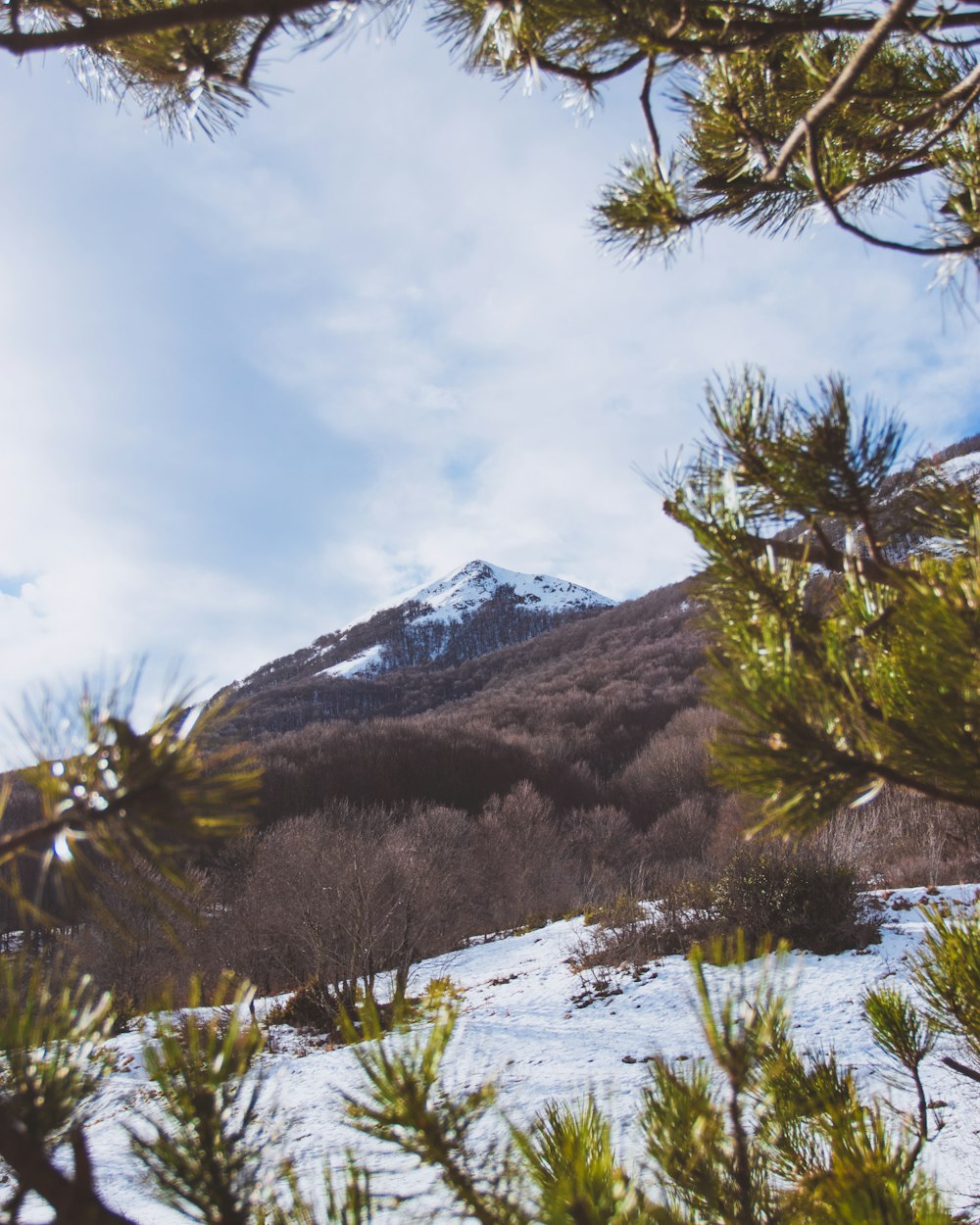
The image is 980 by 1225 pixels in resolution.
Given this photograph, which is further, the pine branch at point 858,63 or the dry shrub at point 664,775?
the dry shrub at point 664,775

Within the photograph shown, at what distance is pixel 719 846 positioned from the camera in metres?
20.3

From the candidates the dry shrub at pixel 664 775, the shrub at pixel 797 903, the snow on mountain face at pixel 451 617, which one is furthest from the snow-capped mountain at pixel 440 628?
the shrub at pixel 797 903

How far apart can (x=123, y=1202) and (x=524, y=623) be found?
281 feet

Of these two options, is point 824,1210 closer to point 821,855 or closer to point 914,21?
point 914,21

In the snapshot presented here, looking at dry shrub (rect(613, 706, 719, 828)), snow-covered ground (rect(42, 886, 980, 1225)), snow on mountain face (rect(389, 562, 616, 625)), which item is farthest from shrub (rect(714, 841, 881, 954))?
snow on mountain face (rect(389, 562, 616, 625))

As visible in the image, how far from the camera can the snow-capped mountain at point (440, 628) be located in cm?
7919

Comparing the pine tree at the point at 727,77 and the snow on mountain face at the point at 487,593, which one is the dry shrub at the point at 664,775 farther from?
the snow on mountain face at the point at 487,593

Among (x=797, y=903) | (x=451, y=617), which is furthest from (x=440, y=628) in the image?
(x=797, y=903)

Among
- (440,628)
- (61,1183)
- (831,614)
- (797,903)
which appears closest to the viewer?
(61,1183)

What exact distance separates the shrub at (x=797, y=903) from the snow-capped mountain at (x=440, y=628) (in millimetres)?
58971

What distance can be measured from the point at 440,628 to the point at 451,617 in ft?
15.9

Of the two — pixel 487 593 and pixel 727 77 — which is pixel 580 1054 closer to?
pixel 727 77

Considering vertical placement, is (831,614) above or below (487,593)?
below

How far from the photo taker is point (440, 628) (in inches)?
3561
